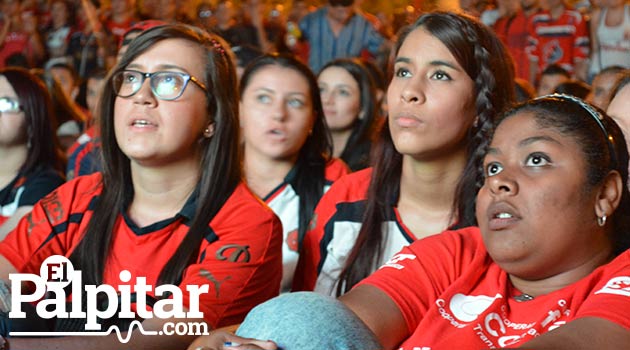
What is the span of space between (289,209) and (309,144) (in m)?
0.42

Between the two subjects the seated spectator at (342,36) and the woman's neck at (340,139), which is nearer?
the woman's neck at (340,139)

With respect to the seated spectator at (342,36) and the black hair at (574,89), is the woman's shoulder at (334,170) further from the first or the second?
the seated spectator at (342,36)

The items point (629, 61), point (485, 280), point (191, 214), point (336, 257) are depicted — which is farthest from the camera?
point (629, 61)

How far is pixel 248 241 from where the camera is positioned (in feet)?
7.68

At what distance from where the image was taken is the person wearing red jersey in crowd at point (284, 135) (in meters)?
3.52

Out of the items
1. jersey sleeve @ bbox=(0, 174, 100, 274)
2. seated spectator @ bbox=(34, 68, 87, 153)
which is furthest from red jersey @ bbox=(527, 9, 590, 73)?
jersey sleeve @ bbox=(0, 174, 100, 274)

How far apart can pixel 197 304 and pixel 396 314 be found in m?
0.58

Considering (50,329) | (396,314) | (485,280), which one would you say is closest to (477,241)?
(485,280)

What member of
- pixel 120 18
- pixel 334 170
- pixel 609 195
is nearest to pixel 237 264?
pixel 609 195

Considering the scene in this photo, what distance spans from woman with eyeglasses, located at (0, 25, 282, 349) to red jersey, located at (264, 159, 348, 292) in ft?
1.94

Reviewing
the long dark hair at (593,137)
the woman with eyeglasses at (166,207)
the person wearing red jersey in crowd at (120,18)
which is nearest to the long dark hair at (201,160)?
the woman with eyeglasses at (166,207)

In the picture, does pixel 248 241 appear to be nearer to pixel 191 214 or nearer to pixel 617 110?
pixel 191 214

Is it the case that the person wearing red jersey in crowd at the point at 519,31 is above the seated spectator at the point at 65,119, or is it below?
above

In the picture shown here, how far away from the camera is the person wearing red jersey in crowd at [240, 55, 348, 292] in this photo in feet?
11.5
